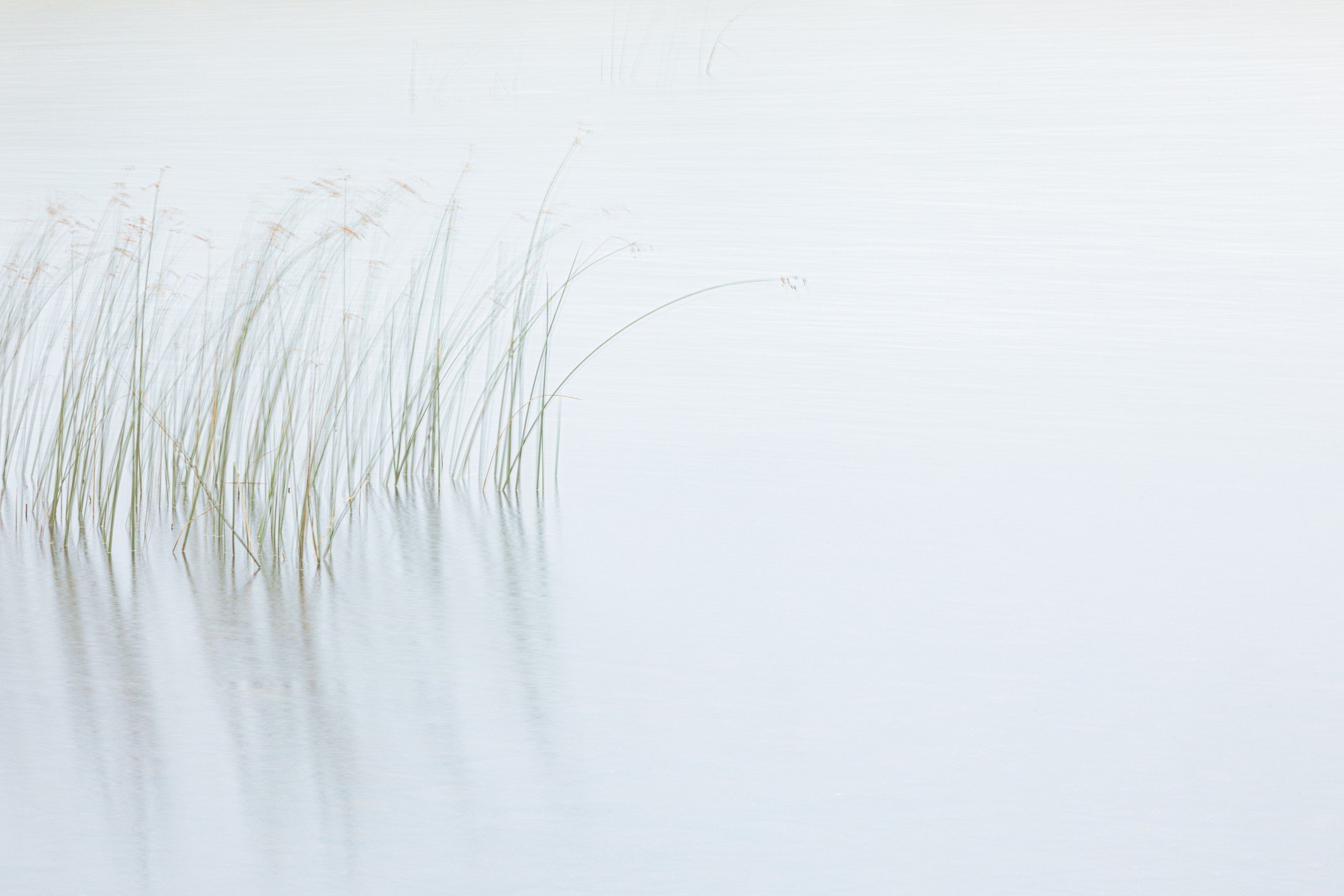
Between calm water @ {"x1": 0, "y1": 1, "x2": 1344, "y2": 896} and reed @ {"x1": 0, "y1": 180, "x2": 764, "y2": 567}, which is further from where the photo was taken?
reed @ {"x1": 0, "y1": 180, "x2": 764, "y2": 567}

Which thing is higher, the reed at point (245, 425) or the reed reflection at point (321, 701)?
the reed at point (245, 425)

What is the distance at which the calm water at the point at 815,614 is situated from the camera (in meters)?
2.29

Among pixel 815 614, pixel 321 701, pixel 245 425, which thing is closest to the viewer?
pixel 321 701

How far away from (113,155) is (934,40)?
6.10 metres

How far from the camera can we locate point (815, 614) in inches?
124

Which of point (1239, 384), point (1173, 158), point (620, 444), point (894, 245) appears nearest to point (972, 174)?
point (1173, 158)

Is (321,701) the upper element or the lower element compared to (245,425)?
lower

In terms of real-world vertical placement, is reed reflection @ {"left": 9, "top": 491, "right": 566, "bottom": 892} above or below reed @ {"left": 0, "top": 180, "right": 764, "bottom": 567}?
below

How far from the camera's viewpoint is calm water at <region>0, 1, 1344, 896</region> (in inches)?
90.0

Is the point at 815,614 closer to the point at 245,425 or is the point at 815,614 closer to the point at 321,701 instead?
the point at 321,701

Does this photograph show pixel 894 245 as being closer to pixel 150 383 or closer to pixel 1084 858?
pixel 150 383

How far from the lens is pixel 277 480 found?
3430 millimetres

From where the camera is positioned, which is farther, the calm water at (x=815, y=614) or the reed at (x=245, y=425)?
the reed at (x=245, y=425)

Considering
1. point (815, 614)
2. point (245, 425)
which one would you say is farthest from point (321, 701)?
point (245, 425)
